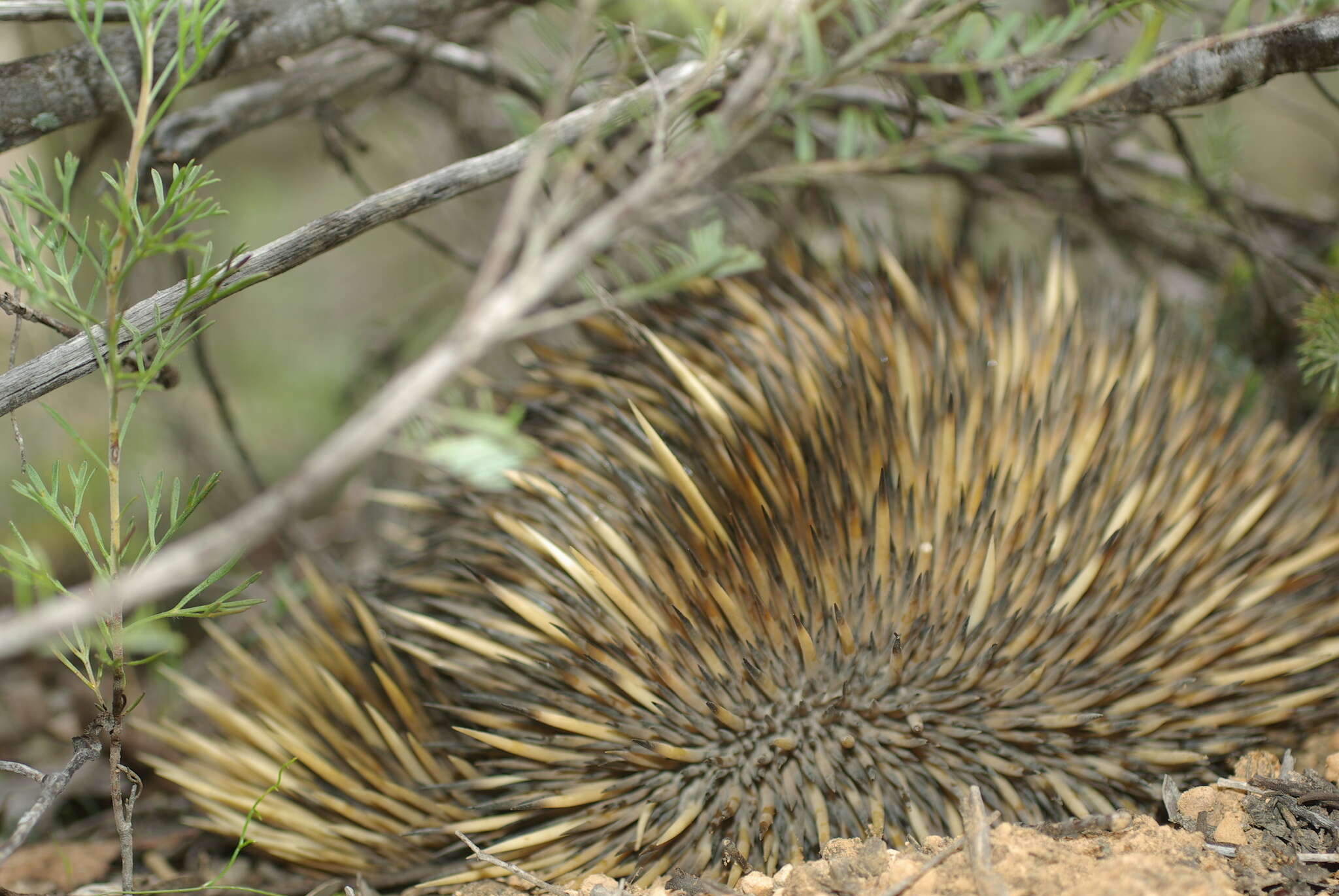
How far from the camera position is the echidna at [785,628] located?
5.02 ft

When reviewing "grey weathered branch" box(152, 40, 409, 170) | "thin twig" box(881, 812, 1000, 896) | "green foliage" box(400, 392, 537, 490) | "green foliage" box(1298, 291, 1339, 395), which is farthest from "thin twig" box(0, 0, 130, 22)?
"green foliage" box(1298, 291, 1339, 395)

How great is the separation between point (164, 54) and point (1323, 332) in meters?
1.94

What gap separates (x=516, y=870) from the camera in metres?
1.44

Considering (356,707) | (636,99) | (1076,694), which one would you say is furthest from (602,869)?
(636,99)

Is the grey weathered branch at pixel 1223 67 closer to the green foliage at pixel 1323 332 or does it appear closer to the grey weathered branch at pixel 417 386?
the green foliage at pixel 1323 332

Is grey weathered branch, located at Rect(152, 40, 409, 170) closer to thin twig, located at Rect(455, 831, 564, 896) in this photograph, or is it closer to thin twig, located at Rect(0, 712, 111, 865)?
thin twig, located at Rect(0, 712, 111, 865)

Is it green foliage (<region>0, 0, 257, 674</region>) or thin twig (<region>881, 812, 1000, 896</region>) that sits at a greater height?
green foliage (<region>0, 0, 257, 674</region>)

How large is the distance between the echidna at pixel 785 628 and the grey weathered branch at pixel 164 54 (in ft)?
2.14

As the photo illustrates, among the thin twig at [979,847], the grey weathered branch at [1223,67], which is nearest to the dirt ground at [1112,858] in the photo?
the thin twig at [979,847]

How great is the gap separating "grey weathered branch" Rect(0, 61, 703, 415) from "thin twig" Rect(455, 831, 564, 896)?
835mm

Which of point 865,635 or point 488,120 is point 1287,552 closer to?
point 865,635

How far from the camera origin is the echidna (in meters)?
1.53

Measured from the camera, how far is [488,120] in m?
2.88

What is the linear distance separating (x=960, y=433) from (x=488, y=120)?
181 cm
